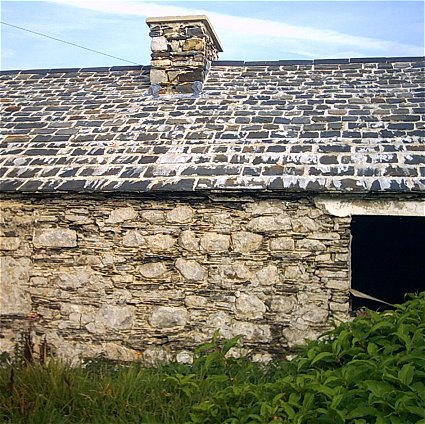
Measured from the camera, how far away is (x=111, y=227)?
6.56 metres

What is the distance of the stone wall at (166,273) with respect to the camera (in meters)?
6.20

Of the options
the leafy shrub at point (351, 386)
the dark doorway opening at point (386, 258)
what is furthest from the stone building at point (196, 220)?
the dark doorway opening at point (386, 258)

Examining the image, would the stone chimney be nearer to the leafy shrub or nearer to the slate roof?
the slate roof

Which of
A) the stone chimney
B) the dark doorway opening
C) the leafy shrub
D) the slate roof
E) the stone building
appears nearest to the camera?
the leafy shrub

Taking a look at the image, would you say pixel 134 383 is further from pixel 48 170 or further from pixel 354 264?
pixel 354 264

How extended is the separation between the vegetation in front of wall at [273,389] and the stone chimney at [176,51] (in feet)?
15.4

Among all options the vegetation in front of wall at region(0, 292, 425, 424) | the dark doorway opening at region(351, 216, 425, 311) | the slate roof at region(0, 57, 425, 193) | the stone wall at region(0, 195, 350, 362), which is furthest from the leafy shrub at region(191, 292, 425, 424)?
the dark doorway opening at region(351, 216, 425, 311)

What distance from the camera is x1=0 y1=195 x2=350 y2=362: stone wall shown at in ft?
20.3

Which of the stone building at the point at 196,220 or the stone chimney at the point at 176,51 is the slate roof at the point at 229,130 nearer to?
the stone building at the point at 196,220

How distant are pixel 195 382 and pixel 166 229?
203cm

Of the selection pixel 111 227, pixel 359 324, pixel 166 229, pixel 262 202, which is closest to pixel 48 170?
pixel 111 227

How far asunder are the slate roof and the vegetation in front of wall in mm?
2010

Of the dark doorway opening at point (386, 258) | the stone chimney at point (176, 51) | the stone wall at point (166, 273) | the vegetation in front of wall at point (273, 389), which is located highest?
the stone chimney at point (176, 51)

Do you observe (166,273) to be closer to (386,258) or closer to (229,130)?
(229,130)
